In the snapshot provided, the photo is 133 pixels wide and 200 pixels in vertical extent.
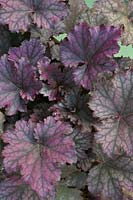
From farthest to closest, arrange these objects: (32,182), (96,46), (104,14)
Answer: (104,14) < (96,46) < (32,182)

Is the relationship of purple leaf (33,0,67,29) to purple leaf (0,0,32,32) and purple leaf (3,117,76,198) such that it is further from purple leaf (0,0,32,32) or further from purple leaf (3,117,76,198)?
purple leaf (3,117,76,198)

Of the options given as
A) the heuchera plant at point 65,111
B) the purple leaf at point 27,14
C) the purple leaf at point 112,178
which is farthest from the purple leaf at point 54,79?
the purple leaf at point 112,178

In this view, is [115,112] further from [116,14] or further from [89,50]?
[116,14]

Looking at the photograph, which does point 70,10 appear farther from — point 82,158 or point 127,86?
point 82,158

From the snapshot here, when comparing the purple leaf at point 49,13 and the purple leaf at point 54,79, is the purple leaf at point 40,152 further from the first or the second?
the purple leaf at point 49,13

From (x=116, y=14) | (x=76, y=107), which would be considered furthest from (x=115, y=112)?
(x=116, y=14)

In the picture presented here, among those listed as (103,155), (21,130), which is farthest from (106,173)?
(21,130)
